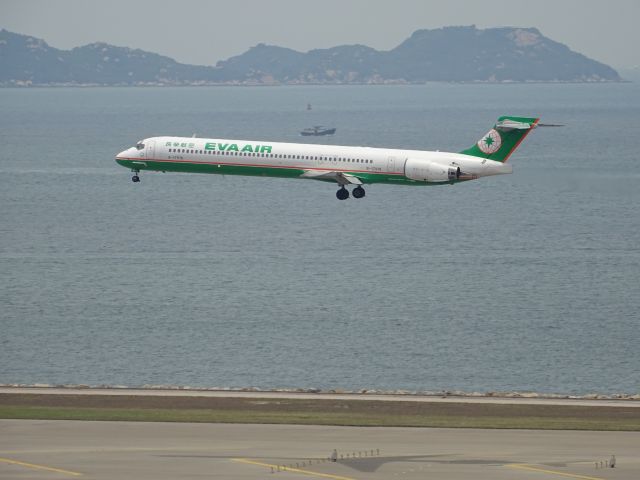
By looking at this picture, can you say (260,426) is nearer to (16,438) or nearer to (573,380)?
(16,438)

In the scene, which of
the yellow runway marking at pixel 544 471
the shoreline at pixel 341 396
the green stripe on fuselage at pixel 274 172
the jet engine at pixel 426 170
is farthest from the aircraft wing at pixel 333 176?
the yellow runway marking at pixel 544 471

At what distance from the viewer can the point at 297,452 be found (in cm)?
7056

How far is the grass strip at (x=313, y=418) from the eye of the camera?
79375mm

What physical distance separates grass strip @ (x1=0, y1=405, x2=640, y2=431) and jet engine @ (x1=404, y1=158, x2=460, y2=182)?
2686 cm

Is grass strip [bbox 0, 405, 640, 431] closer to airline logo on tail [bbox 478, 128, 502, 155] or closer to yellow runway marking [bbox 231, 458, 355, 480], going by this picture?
yellow runway marking [bbox 231, 458, 355, 480]

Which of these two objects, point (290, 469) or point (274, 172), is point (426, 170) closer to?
point (274, 172)

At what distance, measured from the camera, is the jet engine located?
104 m

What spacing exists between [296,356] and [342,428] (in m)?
50.2

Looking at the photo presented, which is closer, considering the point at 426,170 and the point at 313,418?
the point at 313,418

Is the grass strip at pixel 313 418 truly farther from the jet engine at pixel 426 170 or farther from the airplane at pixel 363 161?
the jet engine at pixel 426 170

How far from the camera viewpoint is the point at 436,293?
160250mm

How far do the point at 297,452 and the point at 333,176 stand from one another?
3988 cm

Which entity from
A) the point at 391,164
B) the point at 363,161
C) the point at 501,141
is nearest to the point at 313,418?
the point at 391,164

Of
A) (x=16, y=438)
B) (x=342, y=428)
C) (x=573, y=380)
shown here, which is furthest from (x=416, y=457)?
(x=573, y=380)
